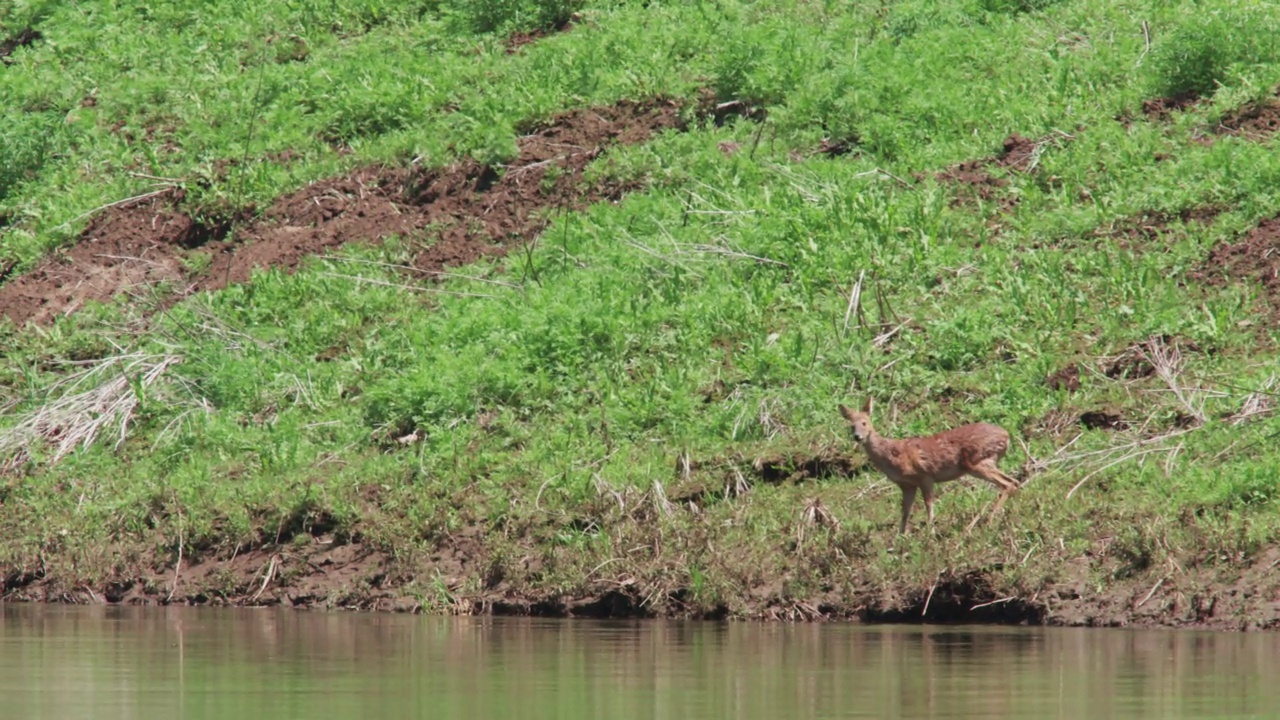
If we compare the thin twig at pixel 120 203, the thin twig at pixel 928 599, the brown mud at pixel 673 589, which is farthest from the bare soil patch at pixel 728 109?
the thin twig at pixel 928 599

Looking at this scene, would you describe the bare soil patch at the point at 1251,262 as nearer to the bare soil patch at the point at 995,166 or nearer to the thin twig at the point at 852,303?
the bare soil patch at the point at 995,166

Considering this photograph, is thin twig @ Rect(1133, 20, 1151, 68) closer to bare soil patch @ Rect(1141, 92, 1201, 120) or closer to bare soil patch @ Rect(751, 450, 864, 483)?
bare soil patch @ Rect(1141, 92, 1201, 120)

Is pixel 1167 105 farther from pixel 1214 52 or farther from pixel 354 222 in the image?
pixel 354 222

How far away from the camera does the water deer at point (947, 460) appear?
13.9 metres

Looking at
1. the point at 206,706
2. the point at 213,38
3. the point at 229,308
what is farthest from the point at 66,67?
the point at 206,706

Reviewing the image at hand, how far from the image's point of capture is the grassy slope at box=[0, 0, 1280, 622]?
46.1 ft

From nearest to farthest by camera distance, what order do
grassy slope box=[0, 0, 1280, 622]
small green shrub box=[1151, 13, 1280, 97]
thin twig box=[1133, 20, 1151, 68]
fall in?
grassy slope box=[0, 0, 1280, 622], small green shrub box=[1151, 13, 1280, 97], thin twig box=[1133, 20, 1151, 68]

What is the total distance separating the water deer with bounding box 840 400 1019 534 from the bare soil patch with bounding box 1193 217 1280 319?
3.84 metres

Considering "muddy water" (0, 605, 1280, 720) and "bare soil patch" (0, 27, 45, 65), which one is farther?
"bare soil patch" (0, 27, 45, 65)

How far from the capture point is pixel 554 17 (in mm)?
25594

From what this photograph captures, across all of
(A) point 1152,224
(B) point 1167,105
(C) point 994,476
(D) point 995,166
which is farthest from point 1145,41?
(C) point 994,476

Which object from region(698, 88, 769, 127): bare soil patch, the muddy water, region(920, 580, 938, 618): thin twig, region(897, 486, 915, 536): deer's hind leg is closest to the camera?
the muddy water

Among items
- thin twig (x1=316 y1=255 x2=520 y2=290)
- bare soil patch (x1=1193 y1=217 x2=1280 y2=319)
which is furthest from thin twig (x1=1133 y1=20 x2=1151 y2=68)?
thin twig (x1=316 y1=255 x2=520 y2=290)

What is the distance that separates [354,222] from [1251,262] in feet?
31.4
